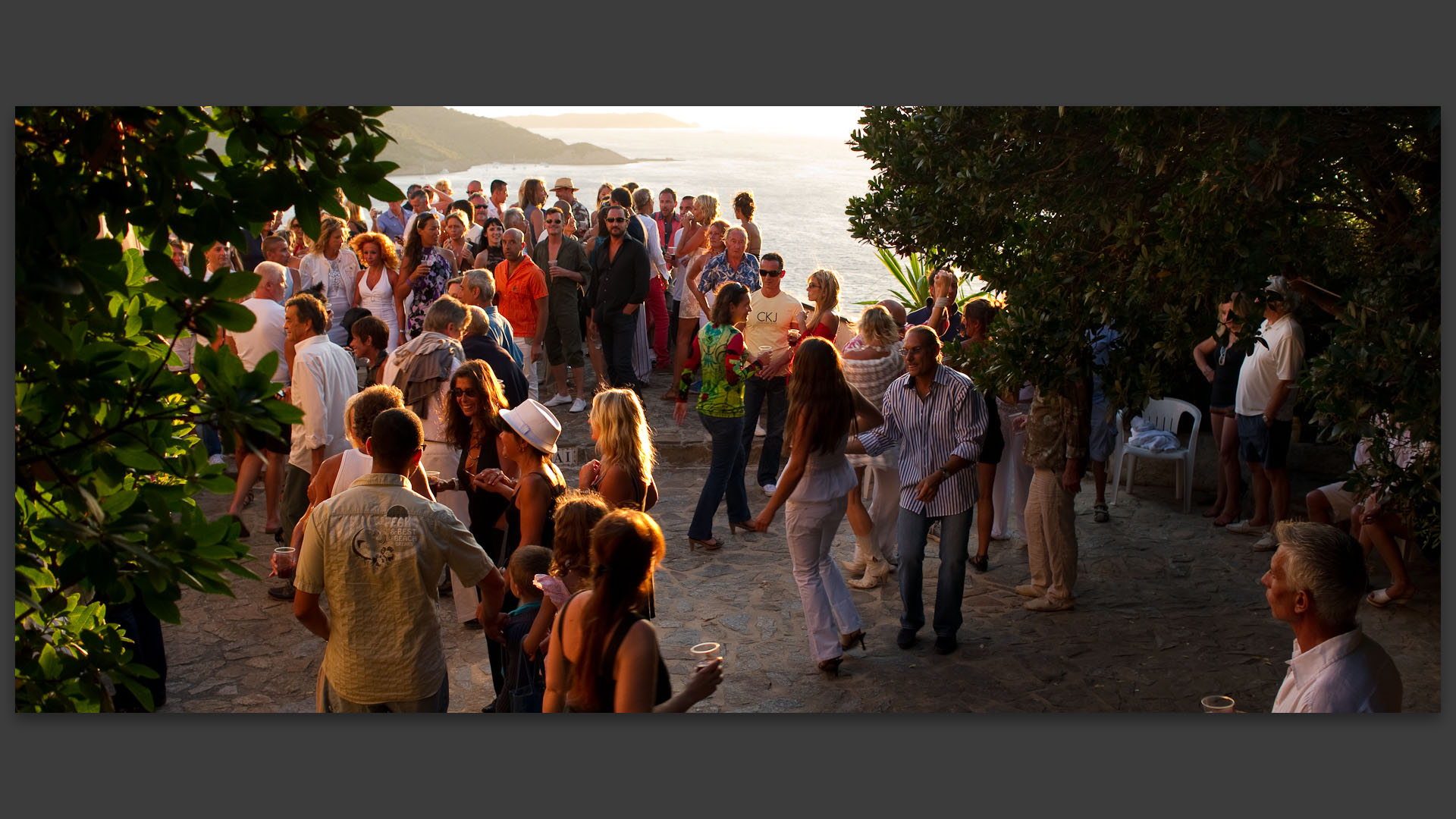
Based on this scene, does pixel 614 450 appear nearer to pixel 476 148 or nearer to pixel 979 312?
pixel 979 312

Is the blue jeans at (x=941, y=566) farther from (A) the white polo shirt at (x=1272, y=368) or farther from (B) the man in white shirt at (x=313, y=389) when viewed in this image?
(B) the man in white shirt at (x=313, y=389)

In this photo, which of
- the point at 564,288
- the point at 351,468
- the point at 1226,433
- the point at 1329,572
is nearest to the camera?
the point at 1329,572

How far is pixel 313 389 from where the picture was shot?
613 cm

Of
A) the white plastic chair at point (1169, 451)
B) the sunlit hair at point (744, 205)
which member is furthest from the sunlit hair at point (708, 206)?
the white plastic chair at point (1169, 451)

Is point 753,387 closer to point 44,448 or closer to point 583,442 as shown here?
point 583,442

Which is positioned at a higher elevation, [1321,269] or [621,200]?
[621,200]

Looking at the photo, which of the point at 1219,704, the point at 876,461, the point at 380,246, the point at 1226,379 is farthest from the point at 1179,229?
the point at 380,246

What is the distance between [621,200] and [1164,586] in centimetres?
576

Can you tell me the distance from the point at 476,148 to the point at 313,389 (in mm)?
2374

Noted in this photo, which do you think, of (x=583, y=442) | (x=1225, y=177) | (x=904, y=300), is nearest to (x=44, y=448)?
(x=1225, y=177)

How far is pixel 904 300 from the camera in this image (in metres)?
10.0

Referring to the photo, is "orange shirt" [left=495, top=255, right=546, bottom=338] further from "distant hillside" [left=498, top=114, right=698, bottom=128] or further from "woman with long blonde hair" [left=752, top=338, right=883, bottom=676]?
"woman with long blonde hair" [left=752, top=338, right=883, bottom=676]

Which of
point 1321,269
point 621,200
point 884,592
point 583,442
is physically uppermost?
point 621,200

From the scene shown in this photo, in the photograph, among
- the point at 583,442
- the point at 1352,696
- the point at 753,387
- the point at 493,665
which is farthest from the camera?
the point at 583,442
